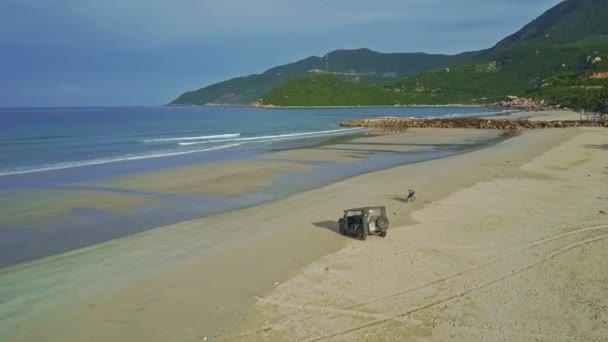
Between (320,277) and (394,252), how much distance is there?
7.67 ft

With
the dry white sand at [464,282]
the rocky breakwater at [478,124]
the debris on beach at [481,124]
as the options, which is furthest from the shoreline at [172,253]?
the rocky breakwater at [478,124]

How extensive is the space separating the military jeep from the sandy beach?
30 centimetres

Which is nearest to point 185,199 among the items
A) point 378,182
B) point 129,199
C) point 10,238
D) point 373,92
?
point 129,199

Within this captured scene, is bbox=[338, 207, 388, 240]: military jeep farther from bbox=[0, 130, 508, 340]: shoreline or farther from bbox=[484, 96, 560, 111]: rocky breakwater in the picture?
bbox=[484, 96, 560, 111]: rocky breakwater

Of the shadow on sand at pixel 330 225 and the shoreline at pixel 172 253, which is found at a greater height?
the shoreline at pixel 172 253

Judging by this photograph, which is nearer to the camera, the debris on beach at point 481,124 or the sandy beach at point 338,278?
the sandy beach at point 338,278

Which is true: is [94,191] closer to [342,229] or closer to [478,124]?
[342,229]

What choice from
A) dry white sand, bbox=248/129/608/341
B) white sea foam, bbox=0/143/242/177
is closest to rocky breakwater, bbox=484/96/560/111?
white sea foam, bbox=0/143/242/177

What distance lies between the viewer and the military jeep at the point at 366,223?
41.1 ft

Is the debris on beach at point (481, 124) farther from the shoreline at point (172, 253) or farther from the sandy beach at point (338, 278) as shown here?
the shoreline at point (172, 253)

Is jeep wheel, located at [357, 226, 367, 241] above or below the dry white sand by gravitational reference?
above

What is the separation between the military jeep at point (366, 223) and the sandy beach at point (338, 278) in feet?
0.97

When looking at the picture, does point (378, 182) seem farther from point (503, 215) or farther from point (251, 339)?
point (251, 339)

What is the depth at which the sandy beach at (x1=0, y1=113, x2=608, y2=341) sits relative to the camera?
7824 millimetres
